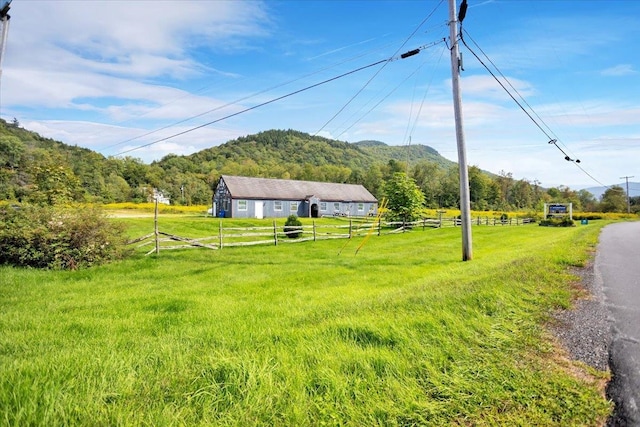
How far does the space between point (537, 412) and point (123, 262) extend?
45.4 ft

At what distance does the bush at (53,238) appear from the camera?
11625mm

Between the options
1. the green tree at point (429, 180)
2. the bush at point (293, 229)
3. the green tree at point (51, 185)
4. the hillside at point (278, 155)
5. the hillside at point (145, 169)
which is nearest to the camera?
the green tree at point (51, 185)

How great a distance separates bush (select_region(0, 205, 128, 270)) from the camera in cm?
1162

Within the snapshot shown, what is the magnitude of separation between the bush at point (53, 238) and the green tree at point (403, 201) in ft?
88.0

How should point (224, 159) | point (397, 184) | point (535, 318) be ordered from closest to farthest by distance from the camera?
1. point (535, 318)
2. point (397, 184)
3. point (224, 159)

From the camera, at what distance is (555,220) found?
155 ft

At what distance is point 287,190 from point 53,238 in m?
39.4

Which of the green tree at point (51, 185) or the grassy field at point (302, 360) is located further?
the green tree at point (51, 185)

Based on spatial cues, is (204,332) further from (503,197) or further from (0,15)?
(503,197)

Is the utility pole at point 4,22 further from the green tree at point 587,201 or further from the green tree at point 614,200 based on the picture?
the green tree at point 587,201

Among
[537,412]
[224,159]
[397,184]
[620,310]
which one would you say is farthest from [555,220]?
[224,159]

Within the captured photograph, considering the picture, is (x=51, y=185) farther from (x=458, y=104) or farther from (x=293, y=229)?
(x=458, y=104)

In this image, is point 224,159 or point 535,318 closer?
point 535,318

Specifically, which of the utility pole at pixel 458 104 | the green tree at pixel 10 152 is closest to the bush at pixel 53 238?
the utility pole at pixel 458 104
